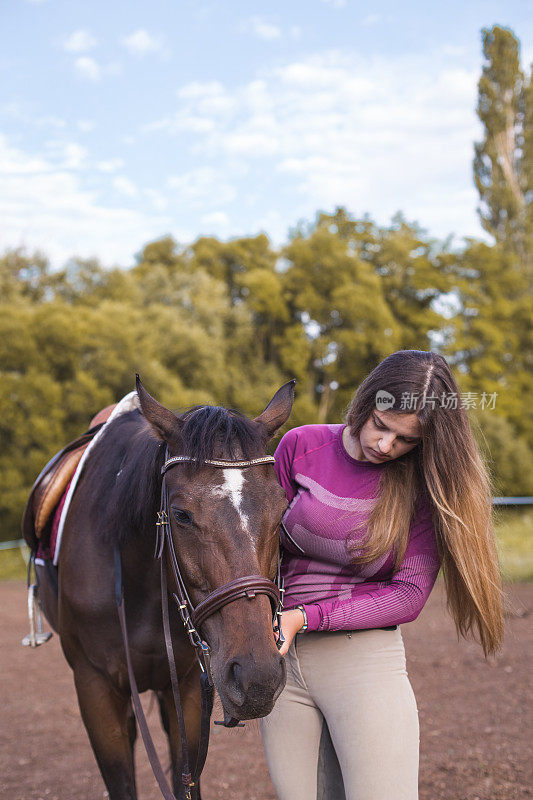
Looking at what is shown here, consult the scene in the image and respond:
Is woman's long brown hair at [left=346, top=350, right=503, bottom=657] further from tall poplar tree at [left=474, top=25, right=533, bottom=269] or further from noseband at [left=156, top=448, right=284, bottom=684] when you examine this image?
tall poplar tree at [left=474, top=25, right=533, bottom=269]

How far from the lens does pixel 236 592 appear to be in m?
1.73

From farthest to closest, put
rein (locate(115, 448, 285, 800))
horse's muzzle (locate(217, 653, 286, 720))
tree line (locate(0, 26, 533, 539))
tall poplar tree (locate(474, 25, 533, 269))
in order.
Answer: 1. tall poplar tree (locate(474, 25, 533, 269))
2. tree line (locate(0, 26, 533, 539))
3. rein (locate(115, 448, 285, 800))
4. horse's muzzle (locate(217, 653, 286, 720))

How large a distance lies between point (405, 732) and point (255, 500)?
2.65 feet

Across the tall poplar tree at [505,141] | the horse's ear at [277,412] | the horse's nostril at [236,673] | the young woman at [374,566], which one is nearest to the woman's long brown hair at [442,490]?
the young woman at [374,566]

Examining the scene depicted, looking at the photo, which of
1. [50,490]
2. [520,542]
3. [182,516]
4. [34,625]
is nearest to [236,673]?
[182,516]

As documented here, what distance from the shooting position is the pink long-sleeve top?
6.66ft

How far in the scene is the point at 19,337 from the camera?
545 inches

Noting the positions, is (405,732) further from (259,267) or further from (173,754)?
(259,267)

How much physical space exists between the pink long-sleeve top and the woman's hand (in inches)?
1.2

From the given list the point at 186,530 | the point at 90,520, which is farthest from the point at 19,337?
the point at 186,530

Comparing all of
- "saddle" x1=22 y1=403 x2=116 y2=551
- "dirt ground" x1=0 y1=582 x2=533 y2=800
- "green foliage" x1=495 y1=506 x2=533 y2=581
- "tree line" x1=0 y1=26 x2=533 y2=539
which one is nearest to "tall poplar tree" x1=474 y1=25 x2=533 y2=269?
"tree line" x1=0 y1=26 x2=533 y2=539

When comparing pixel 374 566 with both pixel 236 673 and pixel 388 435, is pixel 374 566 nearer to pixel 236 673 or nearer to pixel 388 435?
pixel 388 435

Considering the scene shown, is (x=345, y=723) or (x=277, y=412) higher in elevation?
(x=277, y=412)

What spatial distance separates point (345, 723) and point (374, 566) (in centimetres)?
45
